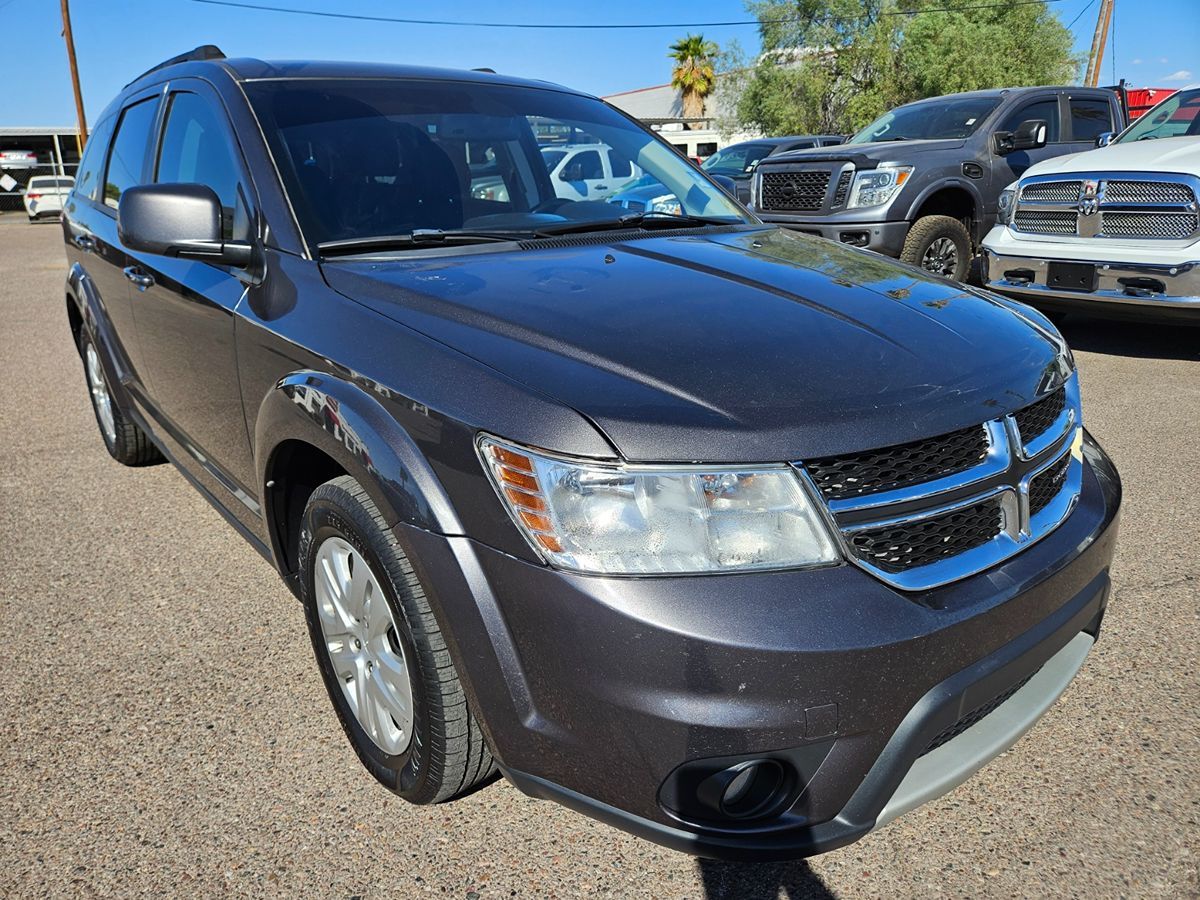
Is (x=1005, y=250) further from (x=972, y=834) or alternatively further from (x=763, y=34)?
(x=763, y=34)

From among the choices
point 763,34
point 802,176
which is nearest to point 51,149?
point 763,34

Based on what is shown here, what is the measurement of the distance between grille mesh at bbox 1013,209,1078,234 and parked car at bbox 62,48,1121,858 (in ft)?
15.1

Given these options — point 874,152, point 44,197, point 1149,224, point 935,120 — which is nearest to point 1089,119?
point 935,120

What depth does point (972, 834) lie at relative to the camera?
212 cm

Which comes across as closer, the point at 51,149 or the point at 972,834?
the point at 972,834

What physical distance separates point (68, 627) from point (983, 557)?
2.79 meters

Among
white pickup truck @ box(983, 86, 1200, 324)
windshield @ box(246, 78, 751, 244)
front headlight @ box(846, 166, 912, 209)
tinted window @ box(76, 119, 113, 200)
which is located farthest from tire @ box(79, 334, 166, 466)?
front headlight @ box(846, 166, 912, 209)

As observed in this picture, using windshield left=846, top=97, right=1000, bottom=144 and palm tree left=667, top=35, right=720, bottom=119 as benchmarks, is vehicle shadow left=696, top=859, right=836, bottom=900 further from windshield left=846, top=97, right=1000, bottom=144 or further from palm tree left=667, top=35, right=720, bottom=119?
palm tree left=667, top=35, right=720, bottom=119

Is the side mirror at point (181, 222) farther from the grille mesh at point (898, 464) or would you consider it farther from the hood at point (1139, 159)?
the hood at point (1139, 159)

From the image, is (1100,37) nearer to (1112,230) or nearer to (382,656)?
(1112,230)

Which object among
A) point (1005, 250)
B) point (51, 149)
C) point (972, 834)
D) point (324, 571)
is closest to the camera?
point (972, 834)

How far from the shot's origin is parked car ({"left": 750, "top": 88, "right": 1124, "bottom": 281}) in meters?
7.91

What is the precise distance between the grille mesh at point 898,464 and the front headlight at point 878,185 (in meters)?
6.54

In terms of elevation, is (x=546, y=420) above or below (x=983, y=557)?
above
